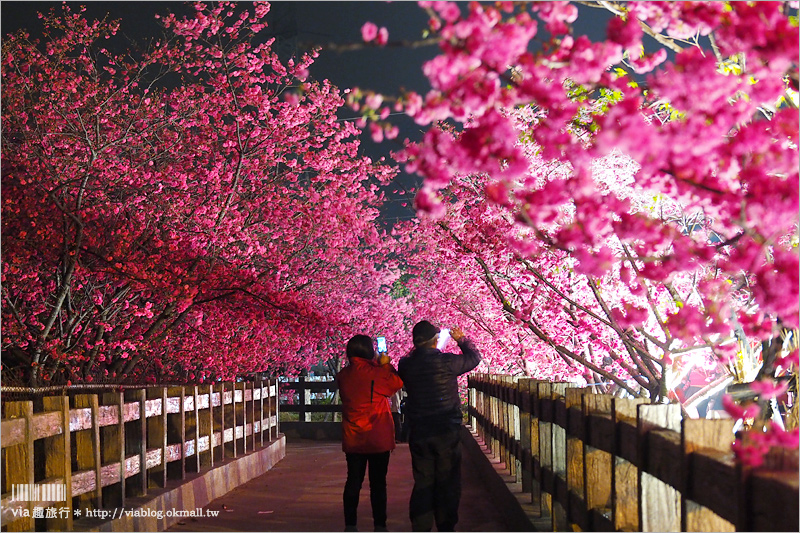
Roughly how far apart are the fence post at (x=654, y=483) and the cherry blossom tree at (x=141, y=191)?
9.35 m

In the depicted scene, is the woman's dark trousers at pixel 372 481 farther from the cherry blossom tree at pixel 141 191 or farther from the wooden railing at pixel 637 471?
the cherry blossom tree at pixel 141 191

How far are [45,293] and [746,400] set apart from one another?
37.6 ft

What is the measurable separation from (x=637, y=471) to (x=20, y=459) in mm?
3855

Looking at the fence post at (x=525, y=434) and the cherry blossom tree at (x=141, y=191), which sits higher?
the cherry blossom tree at (x=141, y=191)

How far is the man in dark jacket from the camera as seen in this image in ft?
22.7

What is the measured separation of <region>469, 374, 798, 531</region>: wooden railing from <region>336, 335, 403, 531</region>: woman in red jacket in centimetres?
123

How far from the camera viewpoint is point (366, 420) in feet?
24.6

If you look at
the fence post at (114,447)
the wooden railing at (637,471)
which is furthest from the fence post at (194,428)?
the wooden railing at (637,471)

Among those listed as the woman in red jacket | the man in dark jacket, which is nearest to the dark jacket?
the man in dark jacket

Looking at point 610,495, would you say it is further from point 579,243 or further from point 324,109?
point 324,109

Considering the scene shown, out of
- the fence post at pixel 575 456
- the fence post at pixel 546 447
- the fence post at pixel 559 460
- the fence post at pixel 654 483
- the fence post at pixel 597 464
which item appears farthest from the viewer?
the fence post at pixel 546 447

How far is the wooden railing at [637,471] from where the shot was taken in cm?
296

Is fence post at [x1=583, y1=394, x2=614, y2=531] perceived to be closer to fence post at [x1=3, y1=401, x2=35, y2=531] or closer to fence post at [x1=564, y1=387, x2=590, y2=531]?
fence post at [x1=564, y1=387, x2=590, y2=531]

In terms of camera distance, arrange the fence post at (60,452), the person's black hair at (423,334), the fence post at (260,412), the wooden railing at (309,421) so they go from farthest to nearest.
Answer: the wooden railing at (309,421)
the fence post at (260,412)
the person's black hair at (423,334)
the fence post at (60,452)
